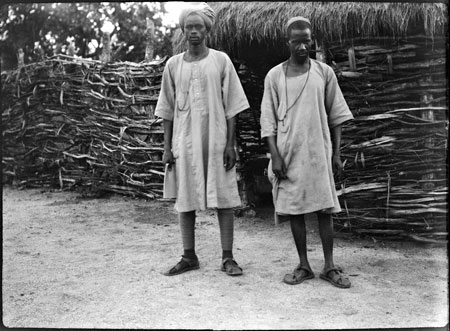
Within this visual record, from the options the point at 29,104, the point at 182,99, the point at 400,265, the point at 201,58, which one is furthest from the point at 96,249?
the point at 29,104

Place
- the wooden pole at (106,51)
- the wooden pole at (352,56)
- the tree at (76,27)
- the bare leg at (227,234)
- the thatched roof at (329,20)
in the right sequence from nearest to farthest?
1. the bare leg at (227,234)
2. the thatched roof at (329,20)
3. the wooden pole at (352,56)
4. the wooden pole at (106,51)
5. the tree at (76,27)

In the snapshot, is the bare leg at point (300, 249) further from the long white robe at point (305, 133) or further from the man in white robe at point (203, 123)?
the man in white robe at point (203, 123)

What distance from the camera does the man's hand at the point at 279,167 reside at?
3.29m

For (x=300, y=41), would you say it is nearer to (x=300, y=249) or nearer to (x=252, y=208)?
(x=300, y=249)

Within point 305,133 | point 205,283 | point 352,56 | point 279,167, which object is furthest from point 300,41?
point 205,283

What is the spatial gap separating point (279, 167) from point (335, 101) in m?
0.59

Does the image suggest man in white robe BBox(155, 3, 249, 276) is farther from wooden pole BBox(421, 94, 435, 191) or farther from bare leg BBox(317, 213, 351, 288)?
wooden pole BBox(421, 94, 435, 191)

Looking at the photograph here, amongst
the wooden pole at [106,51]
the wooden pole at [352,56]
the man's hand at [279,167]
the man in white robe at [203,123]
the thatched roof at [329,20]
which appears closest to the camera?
the man's hand at [279,167]

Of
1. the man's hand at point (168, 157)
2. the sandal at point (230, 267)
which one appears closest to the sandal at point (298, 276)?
the sandal at point (230, 267)

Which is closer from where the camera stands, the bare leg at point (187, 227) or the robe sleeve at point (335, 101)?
the robe sleeve at point (335, 101)

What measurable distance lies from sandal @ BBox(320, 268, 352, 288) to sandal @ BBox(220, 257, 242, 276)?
1.91 ft

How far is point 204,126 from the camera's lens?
346 cm

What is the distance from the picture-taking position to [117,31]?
15375mm

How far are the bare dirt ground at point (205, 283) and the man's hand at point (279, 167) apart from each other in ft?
2.40
